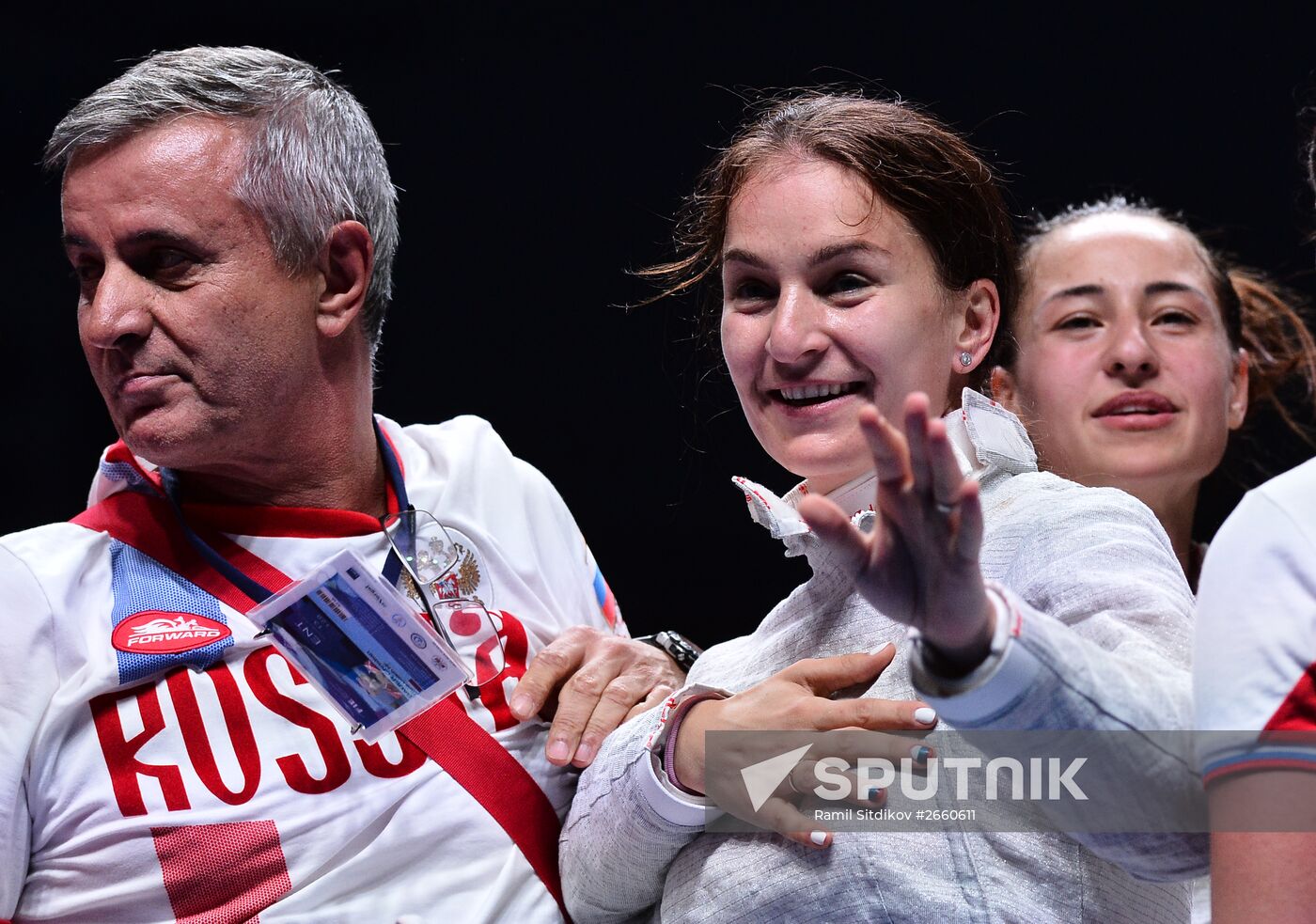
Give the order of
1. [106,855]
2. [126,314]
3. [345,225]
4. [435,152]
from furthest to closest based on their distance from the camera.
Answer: [435,152]
[345,225]
[126,314]
[106,855]

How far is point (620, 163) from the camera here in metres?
3.14

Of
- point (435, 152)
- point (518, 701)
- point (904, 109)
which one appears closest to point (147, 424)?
point (518, 701)

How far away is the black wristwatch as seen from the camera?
195 centimetres

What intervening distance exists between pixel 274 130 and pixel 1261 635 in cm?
141

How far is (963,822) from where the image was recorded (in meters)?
1.34

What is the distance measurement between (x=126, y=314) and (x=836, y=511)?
3.54ft

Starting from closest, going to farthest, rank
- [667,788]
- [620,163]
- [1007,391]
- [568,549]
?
[667,788], [568,549], [1007,391], [620,163]

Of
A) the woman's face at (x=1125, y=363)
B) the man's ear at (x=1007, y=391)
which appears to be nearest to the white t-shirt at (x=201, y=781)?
the man's ear at (x=1007, y=391)

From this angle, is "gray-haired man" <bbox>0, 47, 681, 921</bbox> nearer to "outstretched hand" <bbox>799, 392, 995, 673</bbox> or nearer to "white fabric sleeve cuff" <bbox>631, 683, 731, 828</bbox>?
"white fabric sleeve cuff" <bbox>631, 683, 731, 828</bbox>

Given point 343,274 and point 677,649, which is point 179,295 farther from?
point 677,649

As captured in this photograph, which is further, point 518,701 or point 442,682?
point 518,701

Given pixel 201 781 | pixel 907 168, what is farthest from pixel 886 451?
pixel 201 781

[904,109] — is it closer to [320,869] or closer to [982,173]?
[982,173]

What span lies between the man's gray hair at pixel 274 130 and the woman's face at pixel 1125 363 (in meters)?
1.10
